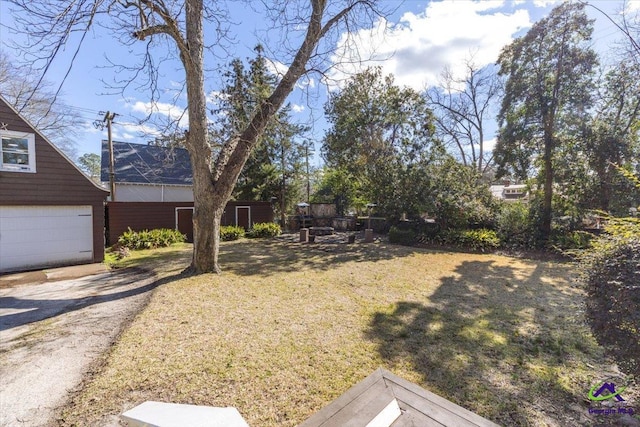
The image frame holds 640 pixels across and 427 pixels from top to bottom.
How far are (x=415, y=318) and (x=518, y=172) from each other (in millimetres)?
10918

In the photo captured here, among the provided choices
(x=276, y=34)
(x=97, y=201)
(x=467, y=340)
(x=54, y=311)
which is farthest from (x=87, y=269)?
(x=467, y=340)

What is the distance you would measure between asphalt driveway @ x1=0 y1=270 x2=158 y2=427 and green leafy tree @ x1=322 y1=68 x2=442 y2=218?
435 inches

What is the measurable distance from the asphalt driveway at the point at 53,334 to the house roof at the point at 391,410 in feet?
7.62

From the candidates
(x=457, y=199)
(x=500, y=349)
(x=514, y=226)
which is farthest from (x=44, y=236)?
(x=514, y=226)

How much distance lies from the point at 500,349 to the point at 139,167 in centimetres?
1767

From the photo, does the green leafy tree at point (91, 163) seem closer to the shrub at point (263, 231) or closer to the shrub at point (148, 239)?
the shrub at point (148, 239)

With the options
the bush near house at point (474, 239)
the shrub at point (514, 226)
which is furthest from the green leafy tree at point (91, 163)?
the shrub at point (514, 226)

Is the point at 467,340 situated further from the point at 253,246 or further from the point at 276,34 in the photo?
the point at 253,246

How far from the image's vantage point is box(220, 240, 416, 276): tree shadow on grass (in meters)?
7.62

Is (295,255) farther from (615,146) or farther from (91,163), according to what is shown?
(91,163)

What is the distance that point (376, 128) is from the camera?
1555 centimetres

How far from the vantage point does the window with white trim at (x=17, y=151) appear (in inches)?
282

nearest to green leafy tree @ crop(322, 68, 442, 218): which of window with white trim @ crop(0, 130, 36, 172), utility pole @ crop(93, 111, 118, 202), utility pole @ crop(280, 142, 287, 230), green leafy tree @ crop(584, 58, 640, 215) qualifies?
utility pole @ crop(280, 142, 287, 230)

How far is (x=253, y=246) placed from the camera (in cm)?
1130
